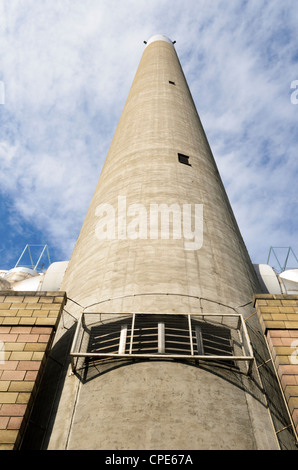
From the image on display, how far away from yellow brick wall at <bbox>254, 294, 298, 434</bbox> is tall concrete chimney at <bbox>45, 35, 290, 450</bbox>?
0.74 m

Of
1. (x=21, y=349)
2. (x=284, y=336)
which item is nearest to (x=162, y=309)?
(x=284, y=336)

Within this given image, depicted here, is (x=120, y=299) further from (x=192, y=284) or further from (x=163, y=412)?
(x=163, y=412)

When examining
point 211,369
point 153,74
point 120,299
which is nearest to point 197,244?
point 120,299

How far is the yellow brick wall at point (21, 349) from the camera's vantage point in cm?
826

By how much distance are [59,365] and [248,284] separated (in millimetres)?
7447

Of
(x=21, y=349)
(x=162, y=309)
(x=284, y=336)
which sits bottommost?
(x=21, y=349)

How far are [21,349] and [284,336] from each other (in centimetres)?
715

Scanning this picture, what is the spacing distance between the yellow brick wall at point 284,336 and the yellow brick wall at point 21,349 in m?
6.06

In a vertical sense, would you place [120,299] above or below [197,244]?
below

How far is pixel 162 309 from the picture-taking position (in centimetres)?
1130

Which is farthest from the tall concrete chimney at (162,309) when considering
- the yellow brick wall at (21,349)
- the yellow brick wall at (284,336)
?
the yellow brick wall at (21,349)

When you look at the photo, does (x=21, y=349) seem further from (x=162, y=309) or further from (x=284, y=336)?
(x=284, y=336)

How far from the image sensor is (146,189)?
54.1ft

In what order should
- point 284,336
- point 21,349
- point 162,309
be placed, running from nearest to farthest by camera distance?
point 21,349 < point 284,336 < point 162,309
